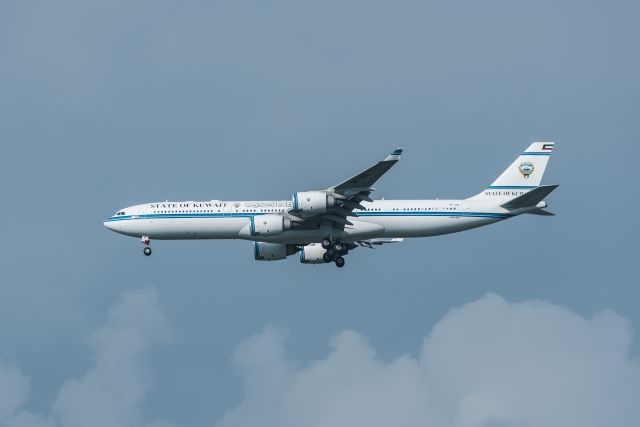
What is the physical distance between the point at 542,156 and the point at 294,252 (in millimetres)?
19370

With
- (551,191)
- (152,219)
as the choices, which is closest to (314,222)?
(152,219)

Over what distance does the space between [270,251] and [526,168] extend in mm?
19448

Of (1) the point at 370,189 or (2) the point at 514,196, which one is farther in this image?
(2) the point at 514,196

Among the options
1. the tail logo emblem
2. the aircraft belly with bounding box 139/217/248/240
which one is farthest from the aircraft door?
the aircraft belly with bounding box 139/217/248/240

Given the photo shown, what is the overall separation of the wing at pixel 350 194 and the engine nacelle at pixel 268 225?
859mm

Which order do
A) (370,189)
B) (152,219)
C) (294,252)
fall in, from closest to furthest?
(370,189)
(152,219)
(294,252)

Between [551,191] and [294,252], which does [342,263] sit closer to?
[294,252]

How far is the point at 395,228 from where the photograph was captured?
74.5 m

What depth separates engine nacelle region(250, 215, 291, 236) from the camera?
71.0 metres

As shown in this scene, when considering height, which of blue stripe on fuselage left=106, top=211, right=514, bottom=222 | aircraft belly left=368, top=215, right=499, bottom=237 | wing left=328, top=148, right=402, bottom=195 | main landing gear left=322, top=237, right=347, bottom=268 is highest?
wing left=328, top=148, right=402, bottom=195

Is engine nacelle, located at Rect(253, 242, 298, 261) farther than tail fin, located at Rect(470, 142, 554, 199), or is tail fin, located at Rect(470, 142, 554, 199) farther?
engine nacelle, located at Rect(253, 242, 298, 261)

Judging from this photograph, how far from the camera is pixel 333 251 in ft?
245

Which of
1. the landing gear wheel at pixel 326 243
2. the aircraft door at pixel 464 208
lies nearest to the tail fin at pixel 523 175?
the aircraft door at pixel 464 208

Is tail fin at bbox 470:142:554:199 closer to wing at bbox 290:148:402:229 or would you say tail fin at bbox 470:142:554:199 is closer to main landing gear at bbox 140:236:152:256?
wing at bbox 290:148:402:229
